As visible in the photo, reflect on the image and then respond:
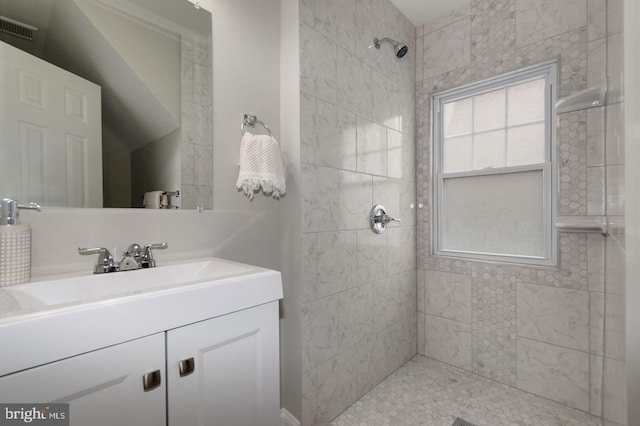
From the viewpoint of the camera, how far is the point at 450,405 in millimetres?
1678

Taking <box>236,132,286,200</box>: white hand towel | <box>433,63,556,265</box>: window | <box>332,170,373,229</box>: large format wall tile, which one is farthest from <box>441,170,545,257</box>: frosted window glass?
<box>236,132,286,200</box>: white hand towel

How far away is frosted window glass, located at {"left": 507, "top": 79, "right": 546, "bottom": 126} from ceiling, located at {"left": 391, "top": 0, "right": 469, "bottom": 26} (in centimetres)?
74

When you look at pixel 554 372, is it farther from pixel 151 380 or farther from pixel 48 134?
pixel 48 134

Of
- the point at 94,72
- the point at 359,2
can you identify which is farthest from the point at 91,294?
the point at 359,2

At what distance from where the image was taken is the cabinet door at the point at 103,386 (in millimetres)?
532

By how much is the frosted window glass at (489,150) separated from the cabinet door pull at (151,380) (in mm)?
2170

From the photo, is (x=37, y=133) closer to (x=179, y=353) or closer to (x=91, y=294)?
(x=91, y=294)

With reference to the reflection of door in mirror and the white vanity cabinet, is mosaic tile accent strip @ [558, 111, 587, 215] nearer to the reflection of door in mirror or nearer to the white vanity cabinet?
the white vanity cabinet

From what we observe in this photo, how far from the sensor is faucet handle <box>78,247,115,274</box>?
92 cm

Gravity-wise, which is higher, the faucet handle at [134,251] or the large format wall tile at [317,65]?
the large format wall tile at [317,65]

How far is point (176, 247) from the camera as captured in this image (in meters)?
1.17

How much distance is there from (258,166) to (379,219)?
94 cm

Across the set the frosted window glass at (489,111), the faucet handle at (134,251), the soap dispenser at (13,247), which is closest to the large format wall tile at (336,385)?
the faucet handle at (134,251)

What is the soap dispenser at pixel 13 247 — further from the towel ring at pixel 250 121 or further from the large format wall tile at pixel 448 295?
the large format wall tile at pixel 448 295
